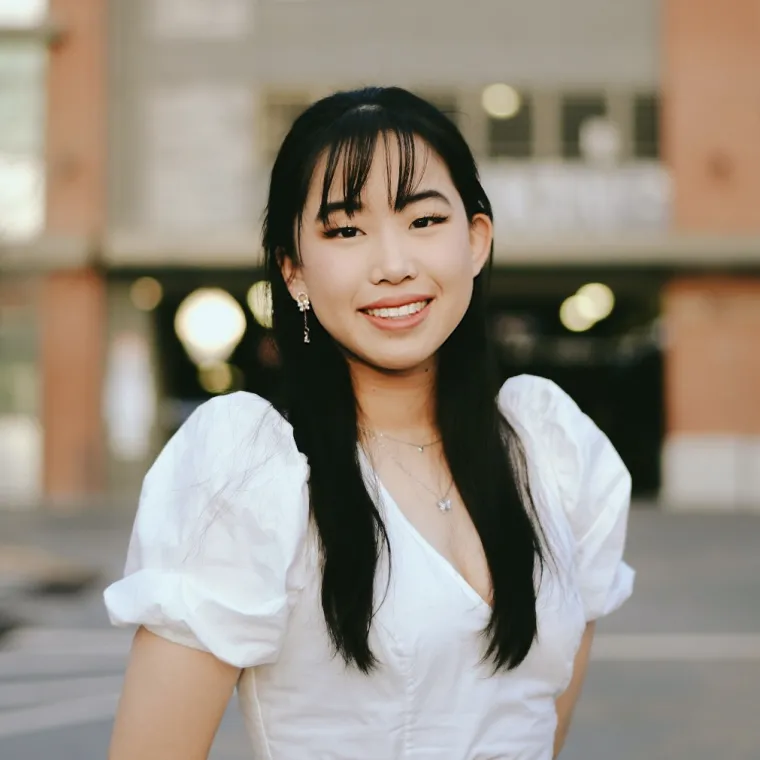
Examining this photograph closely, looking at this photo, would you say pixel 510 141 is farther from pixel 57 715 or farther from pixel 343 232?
pixel 343 232

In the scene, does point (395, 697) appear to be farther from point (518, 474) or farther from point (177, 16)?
point (177, 16)

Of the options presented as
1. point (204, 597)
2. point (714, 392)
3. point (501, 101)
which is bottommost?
point (714, 392)

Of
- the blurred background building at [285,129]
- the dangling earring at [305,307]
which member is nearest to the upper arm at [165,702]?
the dangling earring at [305,307]

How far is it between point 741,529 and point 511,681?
1269 cm

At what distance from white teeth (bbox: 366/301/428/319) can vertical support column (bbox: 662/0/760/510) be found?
15.6 metres

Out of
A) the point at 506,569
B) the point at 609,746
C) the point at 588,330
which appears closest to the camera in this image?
the point at 506,569

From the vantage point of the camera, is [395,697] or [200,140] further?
[200,140]

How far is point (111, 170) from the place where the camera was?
16.8 m

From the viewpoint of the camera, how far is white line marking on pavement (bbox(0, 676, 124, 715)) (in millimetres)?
5570

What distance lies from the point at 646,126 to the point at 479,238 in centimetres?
1610

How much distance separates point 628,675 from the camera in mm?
6078

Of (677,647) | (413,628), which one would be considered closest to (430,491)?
(413,628)

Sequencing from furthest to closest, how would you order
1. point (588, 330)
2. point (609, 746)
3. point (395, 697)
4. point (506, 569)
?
point (588, 330) → point (609, 746) → point (506, 569) → point (395, 697)

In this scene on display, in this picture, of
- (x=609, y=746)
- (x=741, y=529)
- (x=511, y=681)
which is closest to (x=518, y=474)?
(x=511, y=681)
